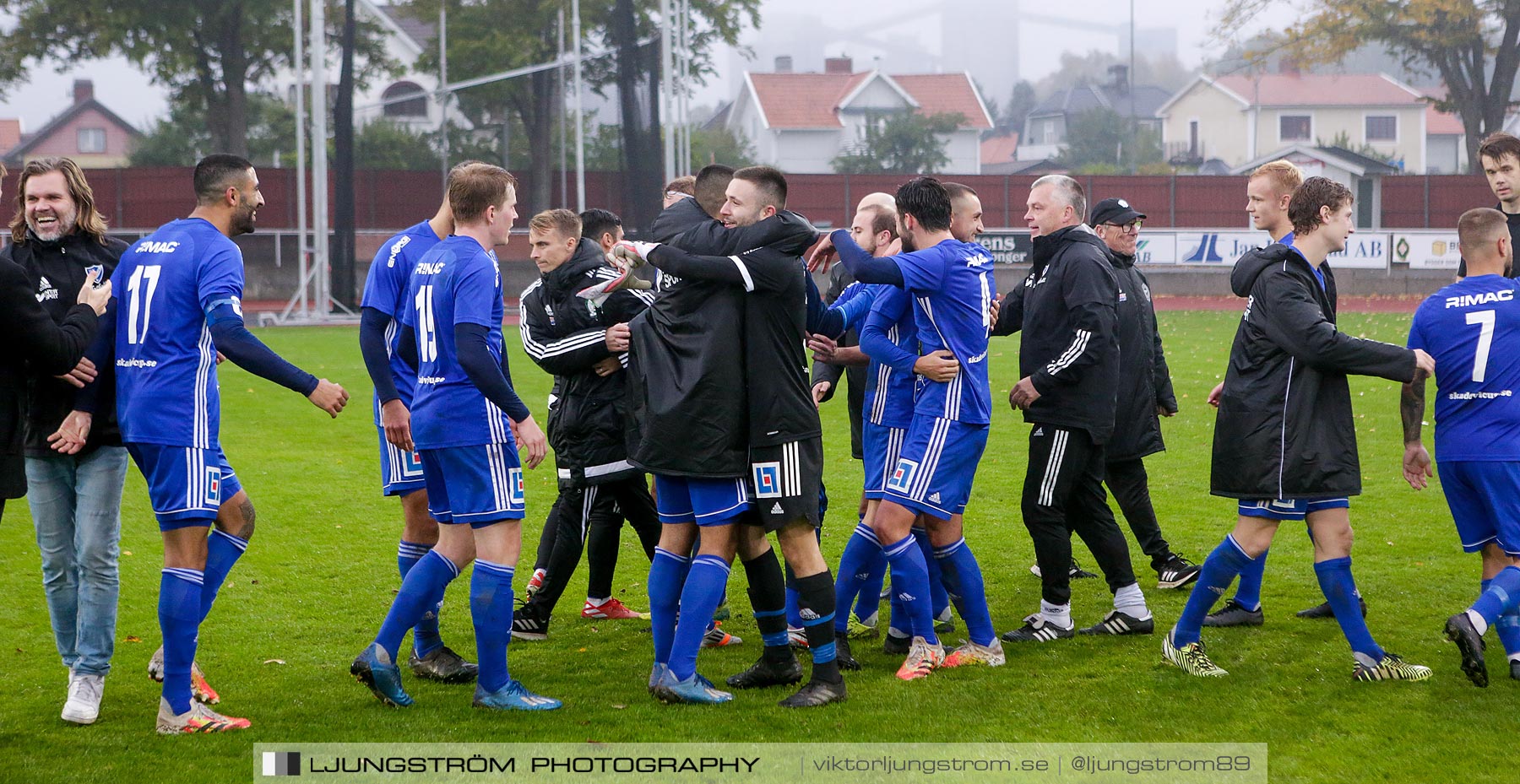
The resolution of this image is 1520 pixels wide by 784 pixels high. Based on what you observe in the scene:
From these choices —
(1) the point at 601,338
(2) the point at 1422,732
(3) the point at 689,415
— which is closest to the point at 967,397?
(3) the point at 689,415

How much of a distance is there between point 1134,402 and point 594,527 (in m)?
2.91

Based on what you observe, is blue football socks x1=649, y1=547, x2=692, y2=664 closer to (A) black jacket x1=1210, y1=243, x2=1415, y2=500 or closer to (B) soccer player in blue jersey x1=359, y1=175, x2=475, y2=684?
(B) soccer player in blue jersey x1=359, y1=175, x2=475, y2=684

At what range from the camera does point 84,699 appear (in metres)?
4.92

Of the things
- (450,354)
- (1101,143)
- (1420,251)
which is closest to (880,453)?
(450,354)

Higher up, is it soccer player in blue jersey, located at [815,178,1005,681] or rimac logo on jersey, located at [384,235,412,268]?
rimac logo on jersey, located at [384,235,412,268]

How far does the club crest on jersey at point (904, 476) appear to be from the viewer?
539 centimetres

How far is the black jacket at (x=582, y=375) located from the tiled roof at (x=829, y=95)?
6054cm

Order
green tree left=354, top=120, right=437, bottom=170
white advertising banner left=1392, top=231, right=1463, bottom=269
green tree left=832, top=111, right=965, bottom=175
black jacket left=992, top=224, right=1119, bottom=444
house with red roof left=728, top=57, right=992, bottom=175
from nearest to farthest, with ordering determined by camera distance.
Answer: black jacket left=992, top=224, right=1119, bottom=444 → white advertising banner left=1392, top=231, right=1463, bottom=269 → green tree left=354, top=120, right=437, bottom=170 → green tree left=832, top=111, right=965, bottom=175 → house with red roof left=728, top=57, right=992, bottom=175

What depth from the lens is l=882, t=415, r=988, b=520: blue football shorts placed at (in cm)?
539

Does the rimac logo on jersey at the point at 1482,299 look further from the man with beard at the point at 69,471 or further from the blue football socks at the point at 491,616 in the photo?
the man with beard at the point at 69,471

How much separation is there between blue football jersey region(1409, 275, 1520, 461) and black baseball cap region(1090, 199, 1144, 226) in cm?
197

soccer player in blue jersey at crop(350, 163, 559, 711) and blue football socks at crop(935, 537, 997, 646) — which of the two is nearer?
soccer player in blue jersey at crop(350, 163, 559, 711)

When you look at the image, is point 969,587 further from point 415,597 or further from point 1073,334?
point 415,597

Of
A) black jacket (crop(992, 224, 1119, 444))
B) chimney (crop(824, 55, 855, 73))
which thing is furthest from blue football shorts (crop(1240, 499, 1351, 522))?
chimney (crop(824, 55, 855, 73))
